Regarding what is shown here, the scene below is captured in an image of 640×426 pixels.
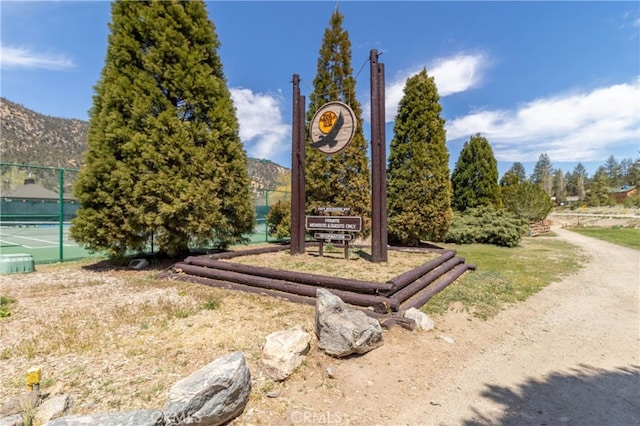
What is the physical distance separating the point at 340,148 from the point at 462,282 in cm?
446

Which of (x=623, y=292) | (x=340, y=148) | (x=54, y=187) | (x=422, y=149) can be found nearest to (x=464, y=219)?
(x=422, y=149)

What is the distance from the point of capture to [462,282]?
6.75 m

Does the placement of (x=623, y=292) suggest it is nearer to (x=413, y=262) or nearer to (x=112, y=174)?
(x=413, y=262)

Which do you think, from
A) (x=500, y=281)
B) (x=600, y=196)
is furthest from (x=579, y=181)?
(x=500, y=281)

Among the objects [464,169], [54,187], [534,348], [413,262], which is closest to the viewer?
[534,348]

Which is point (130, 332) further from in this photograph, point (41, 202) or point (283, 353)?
point (41, 202)

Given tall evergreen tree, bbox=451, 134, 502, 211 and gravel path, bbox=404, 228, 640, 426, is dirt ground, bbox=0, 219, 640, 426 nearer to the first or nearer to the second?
gravel path, bbox=404, 228, 640, 426

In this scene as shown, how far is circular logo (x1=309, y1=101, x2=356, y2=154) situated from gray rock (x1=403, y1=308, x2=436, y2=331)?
4937 mm

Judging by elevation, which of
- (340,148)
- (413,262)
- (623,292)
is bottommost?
(623,292)

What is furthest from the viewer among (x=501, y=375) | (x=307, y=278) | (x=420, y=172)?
(x=420, y=172)

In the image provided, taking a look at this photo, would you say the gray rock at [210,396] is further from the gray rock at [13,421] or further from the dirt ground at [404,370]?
the gray rock at [13,421]

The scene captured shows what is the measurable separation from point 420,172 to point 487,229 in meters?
5.13

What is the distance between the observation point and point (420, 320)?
4.17 metres

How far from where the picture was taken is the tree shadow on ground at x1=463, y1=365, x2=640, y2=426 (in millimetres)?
2434
